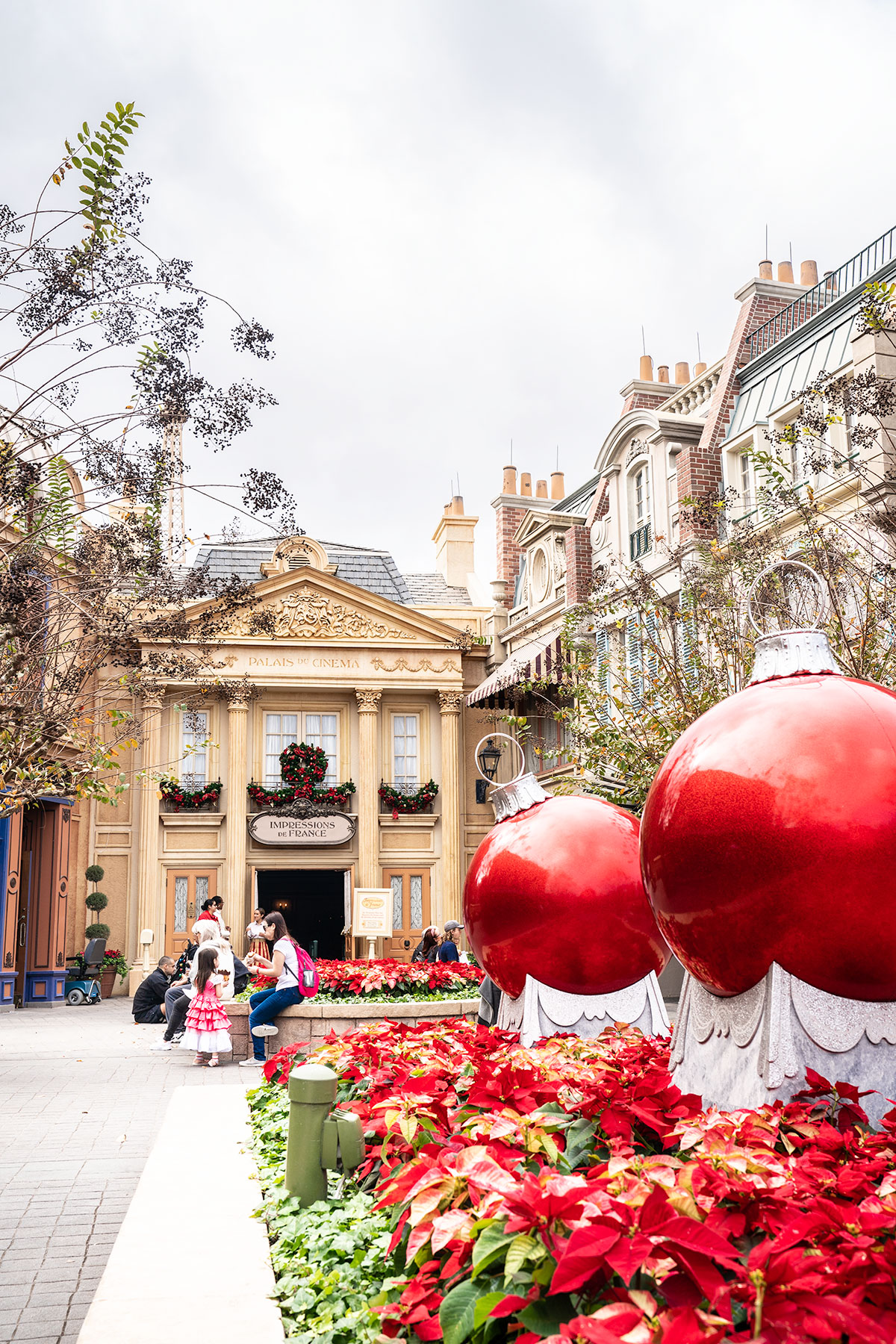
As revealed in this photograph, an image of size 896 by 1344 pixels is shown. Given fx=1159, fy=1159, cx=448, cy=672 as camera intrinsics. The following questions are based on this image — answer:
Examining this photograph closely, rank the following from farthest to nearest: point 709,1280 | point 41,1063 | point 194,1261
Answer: point 41,1063 < point 194,1261 < point 709,1280

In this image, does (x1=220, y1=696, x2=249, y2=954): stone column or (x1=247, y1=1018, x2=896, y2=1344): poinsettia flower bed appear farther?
(x1=220, y1=696, x2=249, y2=954): stone column

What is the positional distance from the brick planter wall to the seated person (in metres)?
6.75

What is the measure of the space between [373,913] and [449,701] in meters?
9.05

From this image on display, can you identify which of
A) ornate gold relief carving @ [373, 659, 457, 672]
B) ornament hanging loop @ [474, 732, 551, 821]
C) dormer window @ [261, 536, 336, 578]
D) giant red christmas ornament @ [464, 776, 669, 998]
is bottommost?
giant red christmas ornament @ [464, 776, 669, 998]

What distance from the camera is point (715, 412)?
2164 centimetres

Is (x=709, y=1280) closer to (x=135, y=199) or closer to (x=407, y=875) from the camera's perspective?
(x=135, y=199)

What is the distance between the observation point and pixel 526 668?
89.8ft

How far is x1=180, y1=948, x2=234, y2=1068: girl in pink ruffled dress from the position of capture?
13734mm

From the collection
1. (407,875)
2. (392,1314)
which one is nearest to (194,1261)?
(392,1314)

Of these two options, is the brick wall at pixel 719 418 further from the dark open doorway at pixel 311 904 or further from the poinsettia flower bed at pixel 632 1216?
the dark open doorway at pixel 311 904

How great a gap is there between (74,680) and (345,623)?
21.7 metres

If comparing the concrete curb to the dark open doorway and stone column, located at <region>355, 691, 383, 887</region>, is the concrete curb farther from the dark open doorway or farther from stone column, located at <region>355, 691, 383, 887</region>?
the dark open doorway

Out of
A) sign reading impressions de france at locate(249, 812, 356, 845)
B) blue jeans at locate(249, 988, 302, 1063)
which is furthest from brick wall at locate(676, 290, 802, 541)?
sign reading impressions de france at locate(249, 812, 356, 845)

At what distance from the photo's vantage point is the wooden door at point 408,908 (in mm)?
31000
